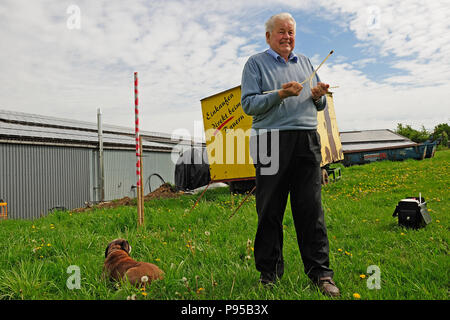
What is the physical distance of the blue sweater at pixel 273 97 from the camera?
2.06 metres

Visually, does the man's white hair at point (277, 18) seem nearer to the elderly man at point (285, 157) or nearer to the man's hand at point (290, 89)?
the elderly man at point (285, 157)

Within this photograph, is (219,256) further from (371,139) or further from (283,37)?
(371,139)

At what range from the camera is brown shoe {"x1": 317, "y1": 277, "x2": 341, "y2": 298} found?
1.98 m

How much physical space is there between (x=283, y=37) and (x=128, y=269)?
6.10 ft

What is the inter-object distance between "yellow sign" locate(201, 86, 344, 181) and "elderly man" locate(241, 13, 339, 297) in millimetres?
4818

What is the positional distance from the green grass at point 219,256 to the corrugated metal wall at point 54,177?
4.44 m

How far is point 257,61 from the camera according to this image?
2.19m

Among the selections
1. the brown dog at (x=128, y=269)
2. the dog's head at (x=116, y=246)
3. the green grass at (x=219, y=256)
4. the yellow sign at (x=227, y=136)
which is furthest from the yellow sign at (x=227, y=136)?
the brown dog at (x=128, y=269)

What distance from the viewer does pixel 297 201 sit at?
6.95 feet

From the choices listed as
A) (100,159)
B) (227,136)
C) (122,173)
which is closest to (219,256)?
(227,136)

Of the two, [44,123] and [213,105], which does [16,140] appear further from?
[213,105]

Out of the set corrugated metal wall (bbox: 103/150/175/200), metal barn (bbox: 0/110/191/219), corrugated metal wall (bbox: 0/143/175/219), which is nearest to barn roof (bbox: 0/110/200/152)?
metal barn (bbox: 0/110/191/219)
